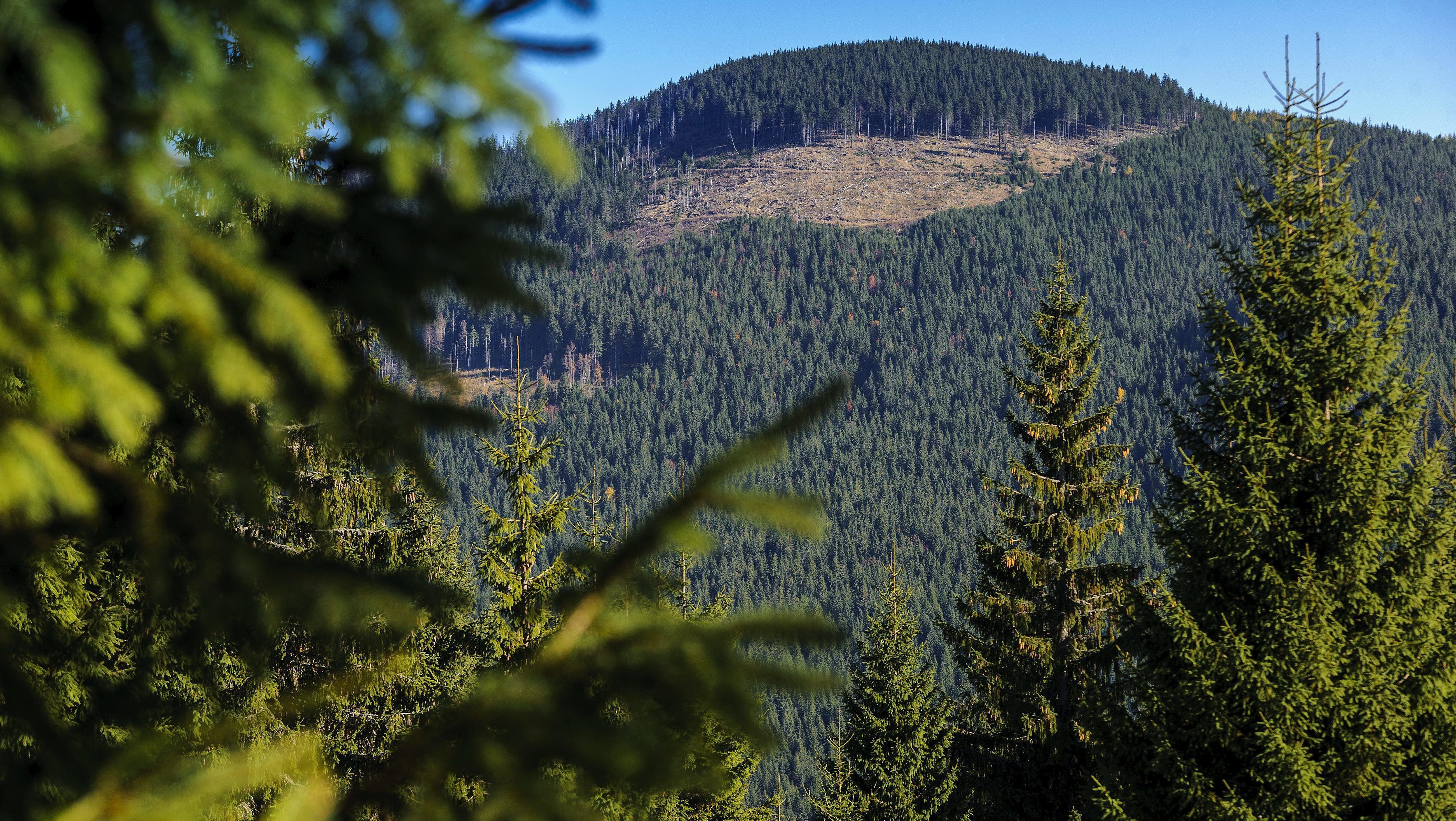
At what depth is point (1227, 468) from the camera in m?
8.19

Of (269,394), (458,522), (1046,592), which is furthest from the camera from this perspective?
(458,522)

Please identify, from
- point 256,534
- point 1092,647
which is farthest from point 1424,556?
point 256,534

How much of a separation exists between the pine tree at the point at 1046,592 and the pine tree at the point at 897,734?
4.92 meters

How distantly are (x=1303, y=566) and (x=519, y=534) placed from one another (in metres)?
8.73

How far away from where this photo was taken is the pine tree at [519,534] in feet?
34.6

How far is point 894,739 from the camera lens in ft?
66.4

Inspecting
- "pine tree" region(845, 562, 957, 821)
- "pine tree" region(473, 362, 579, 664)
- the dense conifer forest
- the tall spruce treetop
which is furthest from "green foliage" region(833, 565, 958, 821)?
the tall spruce treetop

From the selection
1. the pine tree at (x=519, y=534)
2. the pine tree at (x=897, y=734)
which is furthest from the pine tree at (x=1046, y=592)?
the pine tree at (x=519, y=534)

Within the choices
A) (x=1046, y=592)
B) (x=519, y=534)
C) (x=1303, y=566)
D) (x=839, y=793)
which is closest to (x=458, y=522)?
(x=519, y=534)

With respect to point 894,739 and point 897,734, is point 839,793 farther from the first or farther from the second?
point 897,734

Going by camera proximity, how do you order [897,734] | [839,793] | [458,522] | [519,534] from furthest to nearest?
1. [839,793]
2. [897,734]
3. [458,522]
4. [519,534]

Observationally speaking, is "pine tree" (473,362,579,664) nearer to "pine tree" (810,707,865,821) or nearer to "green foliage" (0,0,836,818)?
"green foliage" (0,0,836,818)

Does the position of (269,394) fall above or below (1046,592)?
above

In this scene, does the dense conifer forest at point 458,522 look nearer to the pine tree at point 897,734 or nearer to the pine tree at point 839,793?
the pine tree at point 897,734
